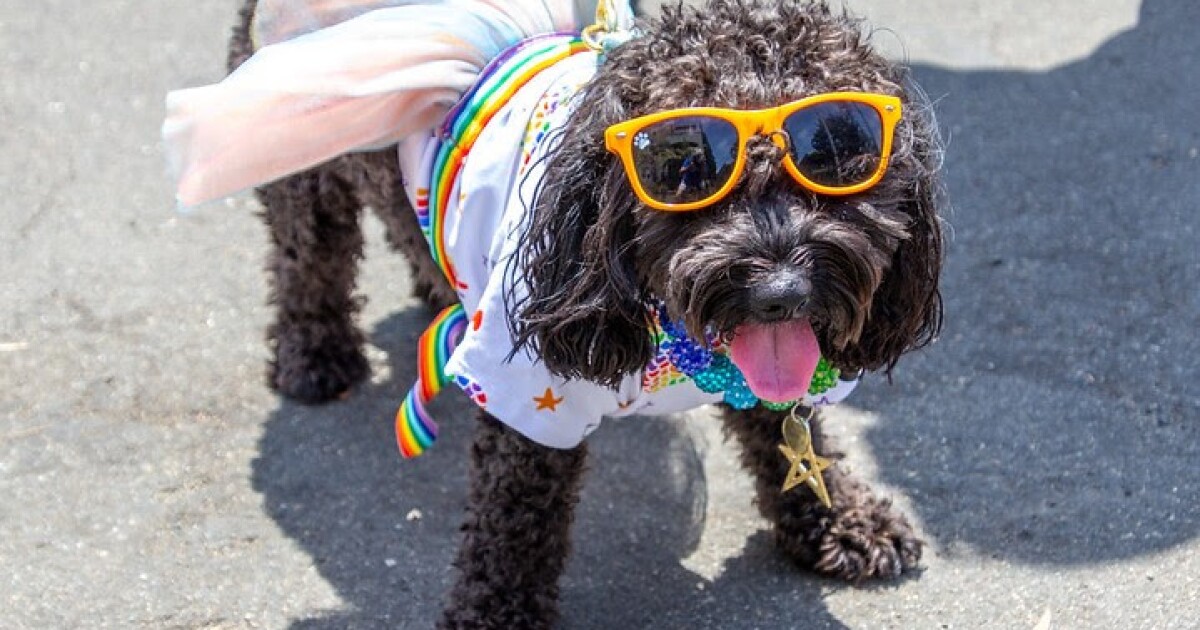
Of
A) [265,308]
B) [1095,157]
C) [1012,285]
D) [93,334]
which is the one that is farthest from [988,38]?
[93,334]

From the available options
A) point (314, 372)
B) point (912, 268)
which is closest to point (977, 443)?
point (912, 268)

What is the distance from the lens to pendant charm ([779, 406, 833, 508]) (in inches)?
136

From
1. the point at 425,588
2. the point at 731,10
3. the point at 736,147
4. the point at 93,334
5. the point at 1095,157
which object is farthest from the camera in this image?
the point at 1095,157

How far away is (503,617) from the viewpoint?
3.44 meters

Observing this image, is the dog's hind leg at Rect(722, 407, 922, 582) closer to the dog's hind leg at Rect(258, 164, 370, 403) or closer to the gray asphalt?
the gray asphalt

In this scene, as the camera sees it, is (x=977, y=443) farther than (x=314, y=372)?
No

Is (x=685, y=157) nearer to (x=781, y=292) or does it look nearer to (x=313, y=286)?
(x=781, y=292)

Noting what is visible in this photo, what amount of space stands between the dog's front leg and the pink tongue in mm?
603

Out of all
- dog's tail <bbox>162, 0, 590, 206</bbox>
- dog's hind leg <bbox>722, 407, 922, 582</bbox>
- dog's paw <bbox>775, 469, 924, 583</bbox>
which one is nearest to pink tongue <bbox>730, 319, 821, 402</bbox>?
dog's hind leg <bbox>722, 407, 922, 582</bbox>

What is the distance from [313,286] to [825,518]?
1.71 metres

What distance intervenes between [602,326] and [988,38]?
12.9ft

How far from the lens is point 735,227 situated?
266 cm

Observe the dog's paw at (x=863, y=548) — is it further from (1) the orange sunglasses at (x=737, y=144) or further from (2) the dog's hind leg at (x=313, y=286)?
(2) the dog's hind leg at (x=313, y=286)

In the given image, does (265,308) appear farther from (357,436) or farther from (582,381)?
(582,381)
